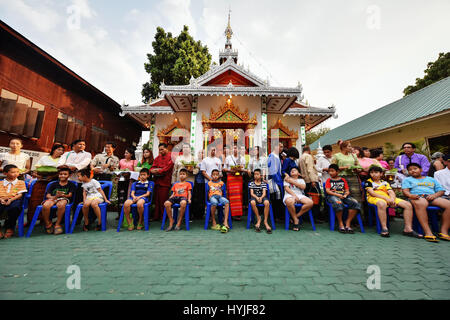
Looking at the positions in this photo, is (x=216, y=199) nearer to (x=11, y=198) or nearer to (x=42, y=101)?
(x=11, y=198)

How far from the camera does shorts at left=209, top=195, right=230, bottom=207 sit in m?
3.77

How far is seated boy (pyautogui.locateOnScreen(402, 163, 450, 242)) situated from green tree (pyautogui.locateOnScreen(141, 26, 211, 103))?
48.7 feet

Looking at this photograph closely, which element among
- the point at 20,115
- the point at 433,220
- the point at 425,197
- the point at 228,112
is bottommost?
the point at 433,220

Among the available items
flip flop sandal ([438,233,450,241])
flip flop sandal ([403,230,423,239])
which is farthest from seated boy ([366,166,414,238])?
flip flop sandal ([438,233,450,241])

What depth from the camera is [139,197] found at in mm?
3781

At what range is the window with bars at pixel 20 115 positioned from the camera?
6164 millimetres

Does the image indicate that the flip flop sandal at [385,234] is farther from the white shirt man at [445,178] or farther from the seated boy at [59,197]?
the seated boy at [59,197]

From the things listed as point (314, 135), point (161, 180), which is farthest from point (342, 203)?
point (314, 135)

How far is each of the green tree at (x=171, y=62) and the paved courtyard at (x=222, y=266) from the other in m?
14.0

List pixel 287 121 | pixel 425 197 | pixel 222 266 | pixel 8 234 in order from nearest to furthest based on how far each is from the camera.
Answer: pixel 222 266, pixel 8 234, pixel 425 197, pixel 287 121

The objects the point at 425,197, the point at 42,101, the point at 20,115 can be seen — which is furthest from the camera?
the point at 42,101

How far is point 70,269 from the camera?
1.99m

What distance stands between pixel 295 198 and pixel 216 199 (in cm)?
170
